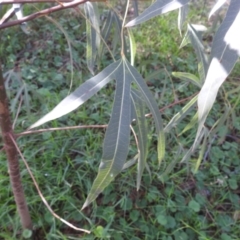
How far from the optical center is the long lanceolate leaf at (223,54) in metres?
0.45

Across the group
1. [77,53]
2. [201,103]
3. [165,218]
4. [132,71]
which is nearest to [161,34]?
[77,53]

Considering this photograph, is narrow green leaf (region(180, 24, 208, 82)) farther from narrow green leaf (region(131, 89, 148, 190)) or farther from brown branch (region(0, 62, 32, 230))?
brown branch (region(0, 62, 32, 230))

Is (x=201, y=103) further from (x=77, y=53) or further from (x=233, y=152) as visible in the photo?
(x=77, y=53)

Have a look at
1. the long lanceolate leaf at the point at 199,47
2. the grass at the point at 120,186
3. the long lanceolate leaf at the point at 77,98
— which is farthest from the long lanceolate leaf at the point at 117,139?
the grass at the point at 120,186

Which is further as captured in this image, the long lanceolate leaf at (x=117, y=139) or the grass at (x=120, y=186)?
the grass at (x=120, y=186)

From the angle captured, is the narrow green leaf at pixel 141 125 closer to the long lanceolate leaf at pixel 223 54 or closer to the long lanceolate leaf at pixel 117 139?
the long lanceolate leaf at pixel 117 139

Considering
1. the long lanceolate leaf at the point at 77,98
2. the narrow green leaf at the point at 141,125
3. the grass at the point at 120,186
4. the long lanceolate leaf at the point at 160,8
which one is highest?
the long lanceolate leaf at the point at 160,8

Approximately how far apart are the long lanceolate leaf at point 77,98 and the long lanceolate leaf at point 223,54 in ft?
0.56

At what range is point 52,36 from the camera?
2.04 metres

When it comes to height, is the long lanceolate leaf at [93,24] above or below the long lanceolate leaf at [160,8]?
below

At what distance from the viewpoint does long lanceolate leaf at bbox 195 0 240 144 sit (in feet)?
1.46

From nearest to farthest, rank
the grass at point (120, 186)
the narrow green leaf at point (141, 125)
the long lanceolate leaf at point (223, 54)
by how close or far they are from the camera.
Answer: the long lanceolate leaf at point (223, 54), the narrow green leaf at point (141, 125), the grass at point (120, 186)

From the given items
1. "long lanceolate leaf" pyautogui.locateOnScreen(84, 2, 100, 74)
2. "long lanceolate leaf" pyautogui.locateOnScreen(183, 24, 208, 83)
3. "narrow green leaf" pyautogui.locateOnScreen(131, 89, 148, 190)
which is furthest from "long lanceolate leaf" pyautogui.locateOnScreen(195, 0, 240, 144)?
"long lanceolate leaf" pyautogui.locateOnScreen(84, 2, 100, 74)

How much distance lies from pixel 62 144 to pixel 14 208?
31cm
